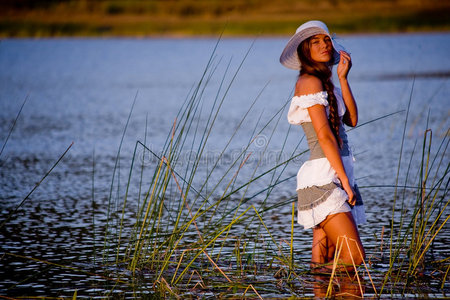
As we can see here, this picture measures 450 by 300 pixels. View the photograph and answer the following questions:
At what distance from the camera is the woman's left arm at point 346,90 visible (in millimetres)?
4199

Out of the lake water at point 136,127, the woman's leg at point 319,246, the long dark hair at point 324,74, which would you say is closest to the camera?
the long dark hair at point 324,74

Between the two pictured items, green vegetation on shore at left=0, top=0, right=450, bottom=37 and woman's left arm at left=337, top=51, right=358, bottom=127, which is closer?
woman's left arm at left=337, top=51, right=358, bottom=127

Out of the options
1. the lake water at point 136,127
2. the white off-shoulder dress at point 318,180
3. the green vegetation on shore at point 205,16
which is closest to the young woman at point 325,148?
the white off-shoulder dress at point 318,180

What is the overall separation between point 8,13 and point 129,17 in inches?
304

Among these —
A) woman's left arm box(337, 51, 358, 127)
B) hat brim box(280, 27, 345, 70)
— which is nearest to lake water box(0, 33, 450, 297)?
hat brim box(280, 27, 345, 70)

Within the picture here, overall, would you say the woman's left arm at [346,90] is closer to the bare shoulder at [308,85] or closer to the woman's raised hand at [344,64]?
the woman's raised hand at [344,64]

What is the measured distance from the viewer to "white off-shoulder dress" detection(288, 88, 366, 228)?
13.3 ft

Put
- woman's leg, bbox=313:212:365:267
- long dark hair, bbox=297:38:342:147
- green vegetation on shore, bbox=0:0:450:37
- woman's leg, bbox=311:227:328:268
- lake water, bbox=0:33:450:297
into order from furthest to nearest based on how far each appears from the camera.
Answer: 1. green vegetation on shore, bbox=0:0:450:37
2. lake water, bbox=0:33:450:297
3. woman's leg, bbox=311:227:328:268
4. long dark hair, bbox=297:38:342:147
5. woman's leg, bbox=313:212:365:267

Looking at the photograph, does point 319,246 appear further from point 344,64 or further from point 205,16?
point 205,16

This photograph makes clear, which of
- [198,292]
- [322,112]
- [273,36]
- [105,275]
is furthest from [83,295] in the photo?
[273,36]

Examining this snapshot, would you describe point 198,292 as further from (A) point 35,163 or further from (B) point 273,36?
(B) point 273,36

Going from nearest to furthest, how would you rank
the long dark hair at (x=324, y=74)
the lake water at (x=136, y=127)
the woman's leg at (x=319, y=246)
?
the long dark hair at (x=324, y=74), the woman's leg at (x=319, y=246), the lake water at (x=136, y=127)

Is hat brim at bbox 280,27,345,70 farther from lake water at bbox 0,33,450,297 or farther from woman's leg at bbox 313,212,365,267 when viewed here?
woman's leg at bbox 313,212,365,267

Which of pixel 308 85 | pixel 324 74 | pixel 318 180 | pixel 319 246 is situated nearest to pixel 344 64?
pixel 324 74
